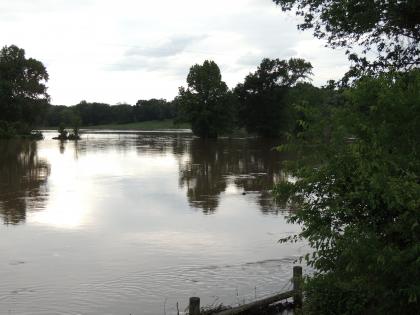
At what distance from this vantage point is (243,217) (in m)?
20.9

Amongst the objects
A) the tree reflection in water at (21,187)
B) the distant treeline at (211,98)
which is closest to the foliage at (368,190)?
the tree reflection in water at (21,187)

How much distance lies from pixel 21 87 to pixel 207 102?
3248cm

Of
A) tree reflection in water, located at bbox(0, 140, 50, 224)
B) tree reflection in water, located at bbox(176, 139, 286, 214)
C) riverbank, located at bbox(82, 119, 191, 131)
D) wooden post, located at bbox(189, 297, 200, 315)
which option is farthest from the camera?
riverbank, located at bbox(82, 119, 191, 131)

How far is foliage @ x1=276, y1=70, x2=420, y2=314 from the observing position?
5.26 metres

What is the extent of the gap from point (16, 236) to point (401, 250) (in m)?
14.5

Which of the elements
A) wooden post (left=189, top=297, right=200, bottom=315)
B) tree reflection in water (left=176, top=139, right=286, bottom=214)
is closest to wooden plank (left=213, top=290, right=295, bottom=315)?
wooden post (left=189, top=297, right=200, bottom=315)

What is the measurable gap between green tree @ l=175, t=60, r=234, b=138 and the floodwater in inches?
2313

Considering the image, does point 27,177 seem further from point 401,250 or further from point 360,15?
point 401,250

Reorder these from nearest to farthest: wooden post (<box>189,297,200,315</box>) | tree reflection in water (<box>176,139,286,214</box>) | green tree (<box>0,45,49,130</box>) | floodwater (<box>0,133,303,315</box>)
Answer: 1. wooden post (<box>189,297,200,315</box>)
2. floodwater (<box>0,133,303,315</box>)
3. tree reflection in water (<box>176,139,286,214</box>)
4. green tree (<box>0,45,49,130</box>)

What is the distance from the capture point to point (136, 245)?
16391 mm

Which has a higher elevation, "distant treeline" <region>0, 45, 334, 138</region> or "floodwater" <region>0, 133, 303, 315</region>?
"distant treeline" <region>0, 45, 334, 138</region>

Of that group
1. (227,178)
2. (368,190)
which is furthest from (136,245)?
(227,178)

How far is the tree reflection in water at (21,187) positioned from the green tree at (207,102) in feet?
155

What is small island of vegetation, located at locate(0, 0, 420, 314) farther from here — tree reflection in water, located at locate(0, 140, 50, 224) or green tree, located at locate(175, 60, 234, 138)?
green tree, located at locate(175, 60, 234, 138)
